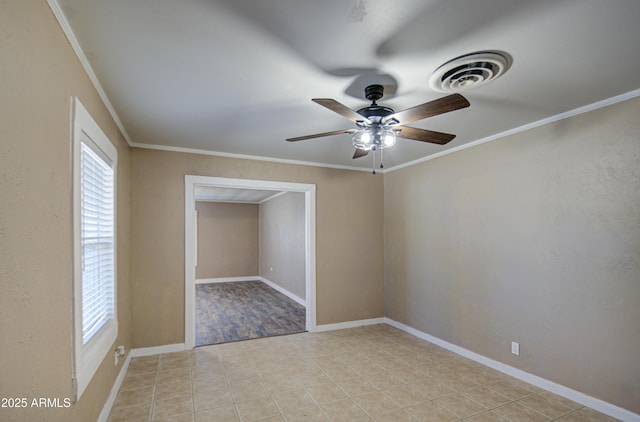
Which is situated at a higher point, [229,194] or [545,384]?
[229,194]

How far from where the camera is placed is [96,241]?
2.43 m

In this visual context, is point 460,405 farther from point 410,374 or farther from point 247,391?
point 247,391

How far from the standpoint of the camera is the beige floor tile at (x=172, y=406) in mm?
2553

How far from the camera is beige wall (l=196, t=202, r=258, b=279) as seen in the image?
928 centimetres

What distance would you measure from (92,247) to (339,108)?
2.02m

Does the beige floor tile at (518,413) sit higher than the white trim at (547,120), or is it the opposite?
the white trim at (547,120)

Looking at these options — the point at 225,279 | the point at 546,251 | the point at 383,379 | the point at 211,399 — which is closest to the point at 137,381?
the point at 211,399

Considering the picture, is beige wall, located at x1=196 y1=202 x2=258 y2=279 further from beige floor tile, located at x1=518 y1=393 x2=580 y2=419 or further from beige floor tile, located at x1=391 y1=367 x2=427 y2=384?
beige floor tile, located at x1=518 y1=393 x2=580 y2=419

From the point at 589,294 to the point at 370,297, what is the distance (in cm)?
283

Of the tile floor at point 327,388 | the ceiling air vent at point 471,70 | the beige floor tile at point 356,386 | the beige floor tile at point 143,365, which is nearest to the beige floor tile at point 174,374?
the tile floor at point 327,388

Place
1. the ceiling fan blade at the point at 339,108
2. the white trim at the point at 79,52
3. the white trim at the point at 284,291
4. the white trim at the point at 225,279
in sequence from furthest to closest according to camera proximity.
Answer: the white trim at the point at 225,279 < the white trim at the point at 284,291 < the ceiling fan blade at the point at 339,108 < the white trim at the point at 79,52

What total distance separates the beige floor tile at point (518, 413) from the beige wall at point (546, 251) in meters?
0.51

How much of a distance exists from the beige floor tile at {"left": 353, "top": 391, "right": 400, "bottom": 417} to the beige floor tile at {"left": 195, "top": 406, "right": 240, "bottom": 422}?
101cm

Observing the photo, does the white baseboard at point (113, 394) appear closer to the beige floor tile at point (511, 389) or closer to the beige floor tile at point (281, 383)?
the beige floor tile at point (281, 383)
